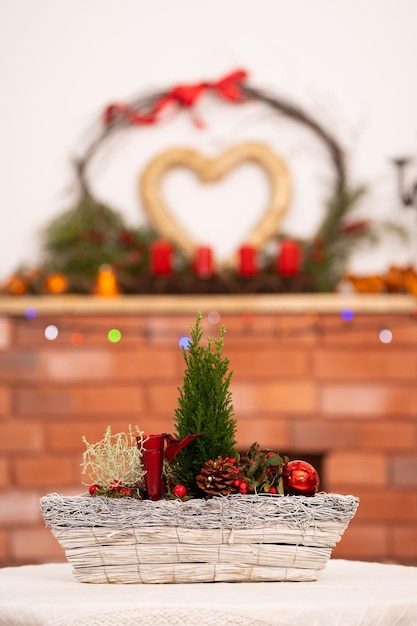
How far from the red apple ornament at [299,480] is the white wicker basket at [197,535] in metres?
0.03

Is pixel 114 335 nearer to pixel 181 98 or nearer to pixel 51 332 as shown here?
pixel 51 332

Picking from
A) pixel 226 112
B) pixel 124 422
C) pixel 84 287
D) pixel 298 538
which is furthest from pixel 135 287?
pixel 298 538

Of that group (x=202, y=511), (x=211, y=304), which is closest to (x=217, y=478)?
(x=202, y=511)

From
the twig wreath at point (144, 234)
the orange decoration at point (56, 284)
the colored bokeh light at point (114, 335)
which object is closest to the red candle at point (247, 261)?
the twig wreath at point (144, 234)

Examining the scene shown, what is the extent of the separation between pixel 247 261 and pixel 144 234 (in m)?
0.37

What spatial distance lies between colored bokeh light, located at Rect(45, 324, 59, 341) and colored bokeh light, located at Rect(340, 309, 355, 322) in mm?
849

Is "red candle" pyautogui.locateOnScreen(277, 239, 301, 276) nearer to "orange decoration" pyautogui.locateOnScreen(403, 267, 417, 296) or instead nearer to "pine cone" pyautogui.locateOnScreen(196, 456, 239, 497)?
"orange decoration" pyautogui.locateOnScreen(403, 267, 417, 296)

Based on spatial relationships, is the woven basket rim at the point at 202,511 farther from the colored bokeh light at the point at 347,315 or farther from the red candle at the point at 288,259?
the red candle at the point at 288,259

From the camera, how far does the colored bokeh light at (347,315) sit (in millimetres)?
2900

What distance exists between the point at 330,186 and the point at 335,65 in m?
0.41

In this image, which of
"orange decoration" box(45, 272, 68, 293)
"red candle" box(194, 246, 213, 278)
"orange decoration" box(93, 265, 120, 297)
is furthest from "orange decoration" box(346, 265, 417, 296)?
"orange decoration" box(45, 272, 68, 293)

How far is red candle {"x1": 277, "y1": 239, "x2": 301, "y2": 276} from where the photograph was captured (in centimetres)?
299

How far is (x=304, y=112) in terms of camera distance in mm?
3205

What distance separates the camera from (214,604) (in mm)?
1023
